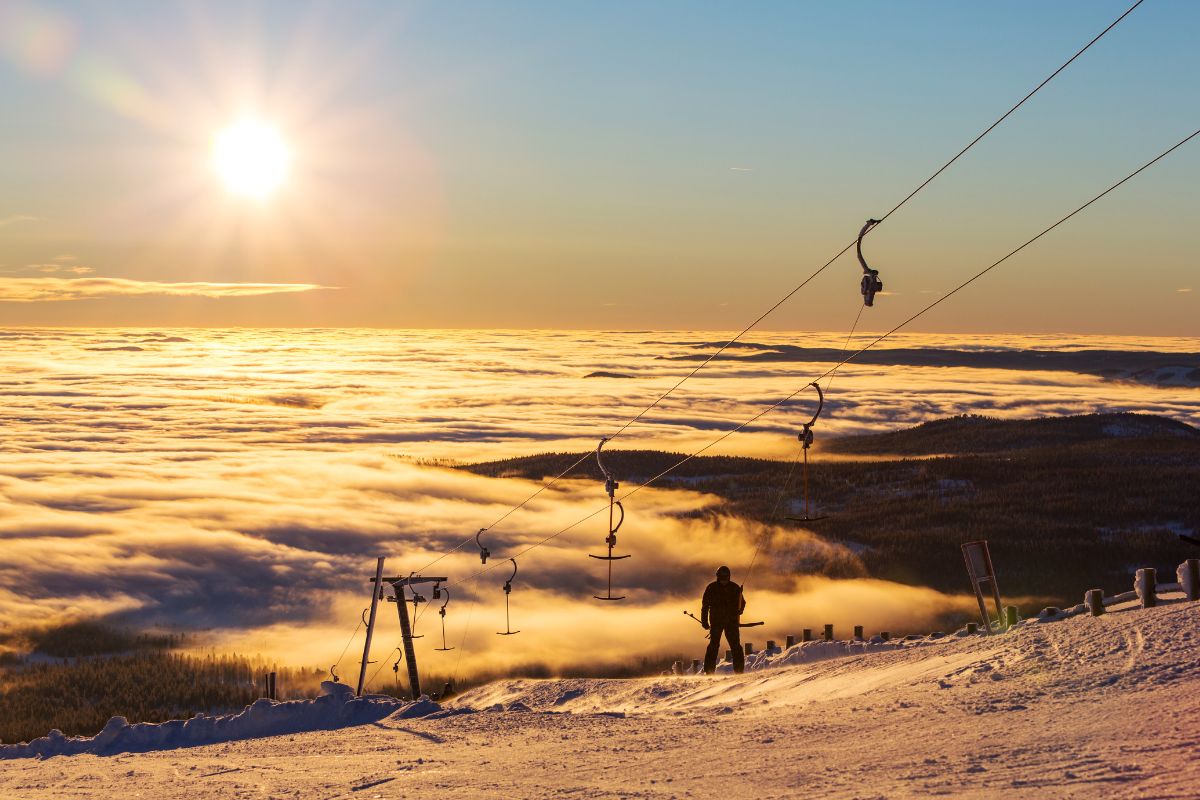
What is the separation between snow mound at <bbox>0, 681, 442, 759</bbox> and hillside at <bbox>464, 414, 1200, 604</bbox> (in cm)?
4970

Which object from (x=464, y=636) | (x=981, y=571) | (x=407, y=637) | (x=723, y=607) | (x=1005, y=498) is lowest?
(x=723, y=607)

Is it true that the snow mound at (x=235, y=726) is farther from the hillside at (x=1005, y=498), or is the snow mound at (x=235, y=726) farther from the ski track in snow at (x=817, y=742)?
the hillside at (x=1005, y=498)

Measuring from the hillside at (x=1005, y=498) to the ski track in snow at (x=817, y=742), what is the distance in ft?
171

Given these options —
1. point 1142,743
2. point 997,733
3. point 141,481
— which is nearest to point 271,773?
point 997,733

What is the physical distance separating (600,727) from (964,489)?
360 ft

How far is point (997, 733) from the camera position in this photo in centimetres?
1281

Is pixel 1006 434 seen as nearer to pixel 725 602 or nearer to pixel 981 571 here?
pixel 981 571

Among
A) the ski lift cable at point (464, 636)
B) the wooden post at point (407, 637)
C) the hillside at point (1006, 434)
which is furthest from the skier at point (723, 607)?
the hillside at point (1006, 434)

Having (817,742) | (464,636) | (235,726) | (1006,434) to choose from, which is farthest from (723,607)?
(1006,434)

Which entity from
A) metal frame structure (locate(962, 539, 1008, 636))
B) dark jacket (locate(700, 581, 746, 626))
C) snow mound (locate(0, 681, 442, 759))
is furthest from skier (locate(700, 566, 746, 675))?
snow mound (locate(0, 681, 442, 759))

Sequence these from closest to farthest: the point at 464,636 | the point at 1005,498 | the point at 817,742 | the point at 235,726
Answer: the point at 817,742, the point at 235,726, the point at 464,636, the point at 1005,498

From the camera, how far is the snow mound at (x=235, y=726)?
69.2 feet

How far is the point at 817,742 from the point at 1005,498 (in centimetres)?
10551

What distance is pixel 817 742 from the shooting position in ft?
45.6
